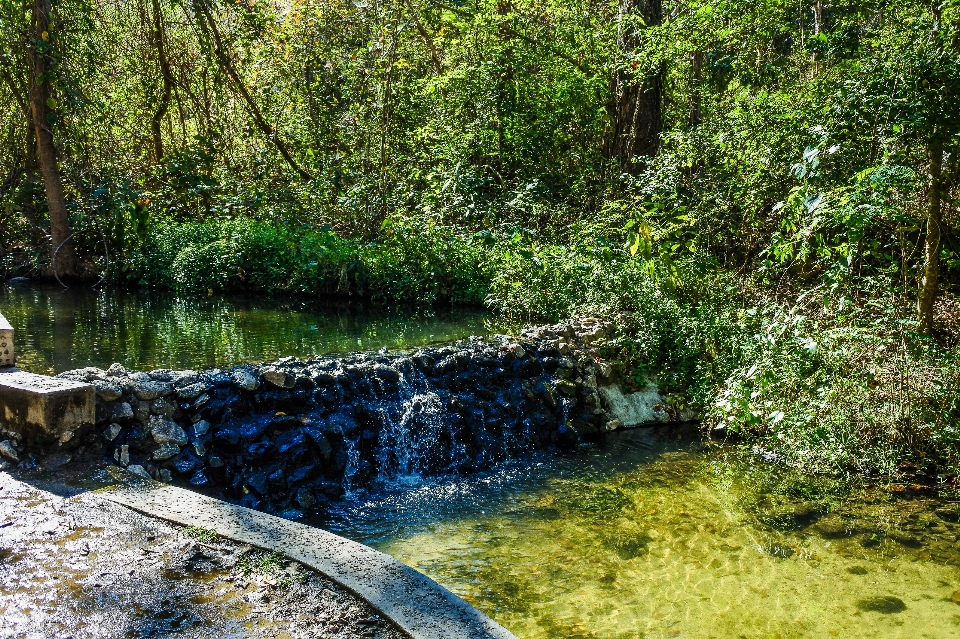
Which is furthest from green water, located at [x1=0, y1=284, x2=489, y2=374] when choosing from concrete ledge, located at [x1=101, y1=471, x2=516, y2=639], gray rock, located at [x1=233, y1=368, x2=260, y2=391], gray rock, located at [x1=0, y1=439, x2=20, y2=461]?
concrete ledge, located at [x1=101, y1=471, x2=516, y2=639]

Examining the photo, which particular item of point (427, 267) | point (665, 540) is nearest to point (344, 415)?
point (665, 540)

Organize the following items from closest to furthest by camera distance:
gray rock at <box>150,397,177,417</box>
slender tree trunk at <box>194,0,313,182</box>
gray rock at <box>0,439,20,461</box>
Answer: gray rock at <box>0,439,20,461</box> < gray rock at <box>150,397,177,417</box> < slender tree trunk at <box>194,0,313,182</box>

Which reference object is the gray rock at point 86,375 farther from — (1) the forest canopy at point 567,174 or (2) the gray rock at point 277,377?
(1) the forest canopy at point 567,174

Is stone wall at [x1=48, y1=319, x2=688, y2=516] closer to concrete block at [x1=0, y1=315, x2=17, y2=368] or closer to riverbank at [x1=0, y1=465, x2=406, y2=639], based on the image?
concrete block at [x1=0, y1=315, x2=17, y2=368]

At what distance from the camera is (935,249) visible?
640 cm

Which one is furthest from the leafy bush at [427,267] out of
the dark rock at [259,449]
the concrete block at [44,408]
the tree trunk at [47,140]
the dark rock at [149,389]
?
the concrete block at [44,408]

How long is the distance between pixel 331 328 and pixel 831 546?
22.5 ft

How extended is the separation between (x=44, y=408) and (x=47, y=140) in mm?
10529

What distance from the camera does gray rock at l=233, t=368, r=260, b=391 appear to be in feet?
19.3

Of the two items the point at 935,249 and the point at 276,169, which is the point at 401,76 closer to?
the point at 276,169

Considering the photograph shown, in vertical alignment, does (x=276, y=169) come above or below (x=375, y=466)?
above

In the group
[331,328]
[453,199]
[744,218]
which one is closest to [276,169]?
[453,199]

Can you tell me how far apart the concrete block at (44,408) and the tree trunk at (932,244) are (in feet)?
22.1

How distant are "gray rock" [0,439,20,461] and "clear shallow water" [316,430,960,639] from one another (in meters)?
2.03
